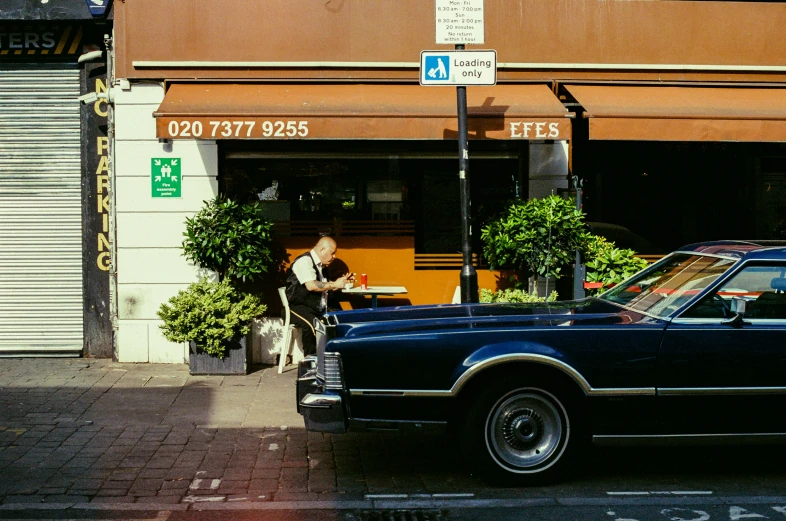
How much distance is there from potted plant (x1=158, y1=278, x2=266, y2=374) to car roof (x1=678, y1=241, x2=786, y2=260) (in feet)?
16.3

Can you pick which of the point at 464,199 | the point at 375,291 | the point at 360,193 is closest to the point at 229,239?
the point at 375,291

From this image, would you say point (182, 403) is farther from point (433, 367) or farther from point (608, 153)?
point (608, 153)

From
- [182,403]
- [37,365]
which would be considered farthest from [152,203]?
[182,403]

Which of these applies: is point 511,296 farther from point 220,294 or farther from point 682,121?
point 220,294

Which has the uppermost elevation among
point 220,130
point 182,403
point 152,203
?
point 220,130

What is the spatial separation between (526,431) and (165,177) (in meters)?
6.28

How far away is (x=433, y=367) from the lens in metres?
5.77

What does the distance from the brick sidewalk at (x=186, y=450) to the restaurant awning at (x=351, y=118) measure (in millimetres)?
2699

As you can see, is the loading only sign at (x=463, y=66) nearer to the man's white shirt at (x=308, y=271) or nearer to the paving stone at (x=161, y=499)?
the man's white shirt at (x=308, y=271)

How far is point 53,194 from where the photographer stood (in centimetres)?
1101

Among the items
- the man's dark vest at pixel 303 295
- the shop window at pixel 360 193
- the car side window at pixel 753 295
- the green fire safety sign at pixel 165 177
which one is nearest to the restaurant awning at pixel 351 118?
the green fire safety sign at pixel 165 177

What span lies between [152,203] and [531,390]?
20.4ft

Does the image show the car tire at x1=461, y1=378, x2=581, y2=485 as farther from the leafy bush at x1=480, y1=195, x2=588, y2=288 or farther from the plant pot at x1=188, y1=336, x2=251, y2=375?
the plant pot at x1=188, y1=336, x2=251, y2=375

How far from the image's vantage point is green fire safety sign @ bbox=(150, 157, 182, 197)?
1060 centimetres
